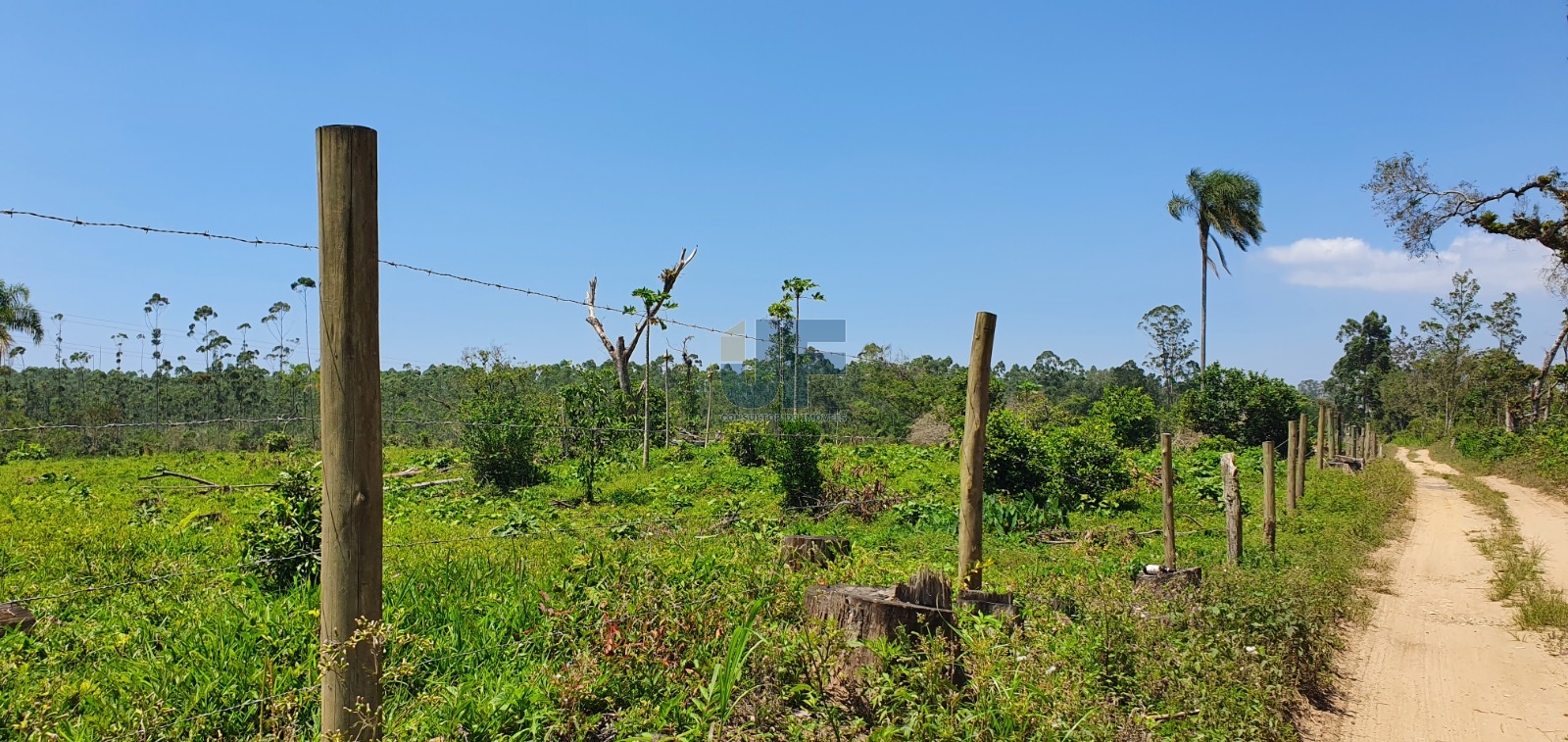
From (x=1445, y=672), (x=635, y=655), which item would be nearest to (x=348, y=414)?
(x=635, y=655)

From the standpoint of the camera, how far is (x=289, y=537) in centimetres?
559

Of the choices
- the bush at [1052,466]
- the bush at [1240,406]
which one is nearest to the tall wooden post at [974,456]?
the bush at [1052,466]

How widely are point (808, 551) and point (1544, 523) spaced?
1446cm

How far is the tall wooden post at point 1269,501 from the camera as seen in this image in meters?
Answer: 9.52

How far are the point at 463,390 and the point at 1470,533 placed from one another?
2950 centimetres

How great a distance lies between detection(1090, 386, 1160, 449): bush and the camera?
26156mm

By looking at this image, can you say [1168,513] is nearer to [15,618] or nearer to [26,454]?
[15,618]

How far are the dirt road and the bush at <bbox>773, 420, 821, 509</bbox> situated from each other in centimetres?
748

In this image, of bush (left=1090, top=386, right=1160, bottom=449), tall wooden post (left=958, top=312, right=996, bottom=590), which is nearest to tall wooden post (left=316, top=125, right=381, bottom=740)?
tall wooden post (left=958, top=312, right=996, bottom=590)

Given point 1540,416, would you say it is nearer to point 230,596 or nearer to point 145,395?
point 230,596

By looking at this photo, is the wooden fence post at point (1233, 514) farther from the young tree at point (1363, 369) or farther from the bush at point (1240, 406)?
the young tree at point (1363, 369)

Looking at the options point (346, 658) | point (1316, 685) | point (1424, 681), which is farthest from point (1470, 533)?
point (346, 658)

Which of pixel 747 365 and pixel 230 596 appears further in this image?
pixel 747 365

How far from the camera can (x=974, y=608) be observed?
450 cm
